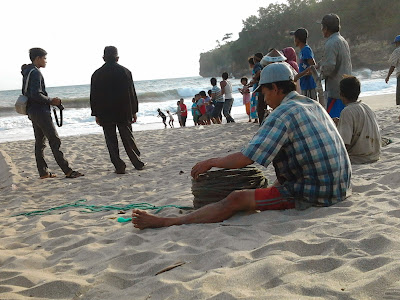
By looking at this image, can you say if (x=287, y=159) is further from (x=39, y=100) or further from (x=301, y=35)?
(x=39, y=100)

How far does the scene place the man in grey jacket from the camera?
585cm

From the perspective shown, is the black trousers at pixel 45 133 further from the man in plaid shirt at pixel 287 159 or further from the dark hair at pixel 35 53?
the man in plaid shirt at pixel 287 159

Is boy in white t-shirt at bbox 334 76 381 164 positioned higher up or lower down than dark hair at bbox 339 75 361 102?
lower down

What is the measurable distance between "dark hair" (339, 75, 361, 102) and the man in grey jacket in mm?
1049

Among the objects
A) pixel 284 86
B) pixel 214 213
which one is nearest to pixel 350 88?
pixel 284 86

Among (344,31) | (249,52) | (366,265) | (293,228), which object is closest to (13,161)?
(293,228)

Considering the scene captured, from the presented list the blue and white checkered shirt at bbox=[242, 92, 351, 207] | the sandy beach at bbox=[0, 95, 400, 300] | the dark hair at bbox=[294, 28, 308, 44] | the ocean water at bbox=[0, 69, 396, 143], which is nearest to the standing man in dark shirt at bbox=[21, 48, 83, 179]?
the sandy beach at bbox=[0, 95, 400, 300]

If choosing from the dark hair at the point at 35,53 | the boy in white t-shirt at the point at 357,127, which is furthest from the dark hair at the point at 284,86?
the dark hair at the point at 35,53

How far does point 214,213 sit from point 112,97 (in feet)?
12.0

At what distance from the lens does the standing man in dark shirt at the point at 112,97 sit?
252 inches

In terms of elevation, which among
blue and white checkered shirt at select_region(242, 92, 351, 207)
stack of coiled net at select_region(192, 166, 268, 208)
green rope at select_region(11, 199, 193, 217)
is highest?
blue and white checkered shirt at select_region(242, 92, 351, 207)

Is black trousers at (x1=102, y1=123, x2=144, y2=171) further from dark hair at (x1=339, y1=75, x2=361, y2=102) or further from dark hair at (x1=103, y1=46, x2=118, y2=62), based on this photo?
dark hair at (x1=339, y1=75, x2=361, y2=102)

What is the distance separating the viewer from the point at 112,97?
643cm

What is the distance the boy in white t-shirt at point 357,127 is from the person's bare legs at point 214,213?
6.54 feet
